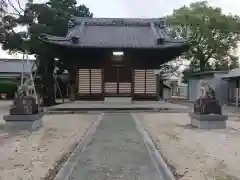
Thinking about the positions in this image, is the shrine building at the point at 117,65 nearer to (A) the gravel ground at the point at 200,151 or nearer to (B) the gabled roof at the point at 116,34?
(B) the gabled roof at the point at 116,34

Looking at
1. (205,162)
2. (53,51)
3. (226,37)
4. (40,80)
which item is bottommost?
(205,162)

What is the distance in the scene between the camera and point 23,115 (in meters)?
10.5

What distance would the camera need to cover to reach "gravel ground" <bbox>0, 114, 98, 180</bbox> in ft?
17.7

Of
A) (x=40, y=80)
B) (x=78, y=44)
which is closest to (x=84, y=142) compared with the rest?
(x=78, y=44)

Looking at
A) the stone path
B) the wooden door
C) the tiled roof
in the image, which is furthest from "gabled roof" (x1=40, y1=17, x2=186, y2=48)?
the tiled roof

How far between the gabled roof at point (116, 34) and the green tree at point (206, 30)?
372 inches

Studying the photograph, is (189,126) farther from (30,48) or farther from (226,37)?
(226,37)

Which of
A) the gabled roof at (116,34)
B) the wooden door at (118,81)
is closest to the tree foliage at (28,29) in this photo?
the gabled roof at (116,34)

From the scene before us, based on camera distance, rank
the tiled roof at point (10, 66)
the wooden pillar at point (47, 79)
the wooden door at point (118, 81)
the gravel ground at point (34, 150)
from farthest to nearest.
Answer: the tiled roof at point (10, 66) < the wooden pillar at point (47, 79) < the wooden door at point (118, 81) < the gravel ground at point (34, 150)

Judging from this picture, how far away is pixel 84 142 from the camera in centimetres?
805

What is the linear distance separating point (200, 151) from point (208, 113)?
4.07 meters

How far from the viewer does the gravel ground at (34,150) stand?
5.39m

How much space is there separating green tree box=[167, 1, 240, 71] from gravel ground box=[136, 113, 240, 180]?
2483 cm

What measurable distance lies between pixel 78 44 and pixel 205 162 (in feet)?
49.4
